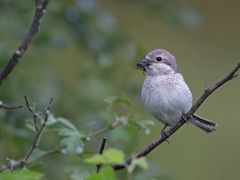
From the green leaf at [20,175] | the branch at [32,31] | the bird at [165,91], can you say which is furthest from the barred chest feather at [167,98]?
the green leaf at [20,175]

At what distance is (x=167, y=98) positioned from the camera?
7.94ft

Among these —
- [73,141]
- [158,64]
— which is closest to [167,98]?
[158,64]

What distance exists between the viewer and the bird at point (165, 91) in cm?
240

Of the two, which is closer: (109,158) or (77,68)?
(109,158)

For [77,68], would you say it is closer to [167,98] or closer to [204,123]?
[167,98]

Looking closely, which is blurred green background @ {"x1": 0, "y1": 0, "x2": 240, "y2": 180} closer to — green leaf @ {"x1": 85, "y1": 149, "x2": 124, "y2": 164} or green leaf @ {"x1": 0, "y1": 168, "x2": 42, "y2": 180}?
green leaf @ {"x1": 0, "y1": 168, "x2": 42, "y2": 180}

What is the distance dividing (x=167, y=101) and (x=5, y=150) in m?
0.72

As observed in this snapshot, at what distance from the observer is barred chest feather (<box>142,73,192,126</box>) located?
7.86 ft

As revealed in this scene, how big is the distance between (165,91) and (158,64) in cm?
11

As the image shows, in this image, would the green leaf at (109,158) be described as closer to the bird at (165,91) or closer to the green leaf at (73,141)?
the green leaf at (73,141)

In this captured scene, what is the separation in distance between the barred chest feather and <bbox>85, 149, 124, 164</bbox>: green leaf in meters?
0.92

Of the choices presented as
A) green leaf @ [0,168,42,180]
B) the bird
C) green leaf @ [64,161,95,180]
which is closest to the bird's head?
the bird

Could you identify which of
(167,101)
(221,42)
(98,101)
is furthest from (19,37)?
(221,42)

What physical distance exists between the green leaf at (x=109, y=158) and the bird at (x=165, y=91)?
A: 2.79 ft
